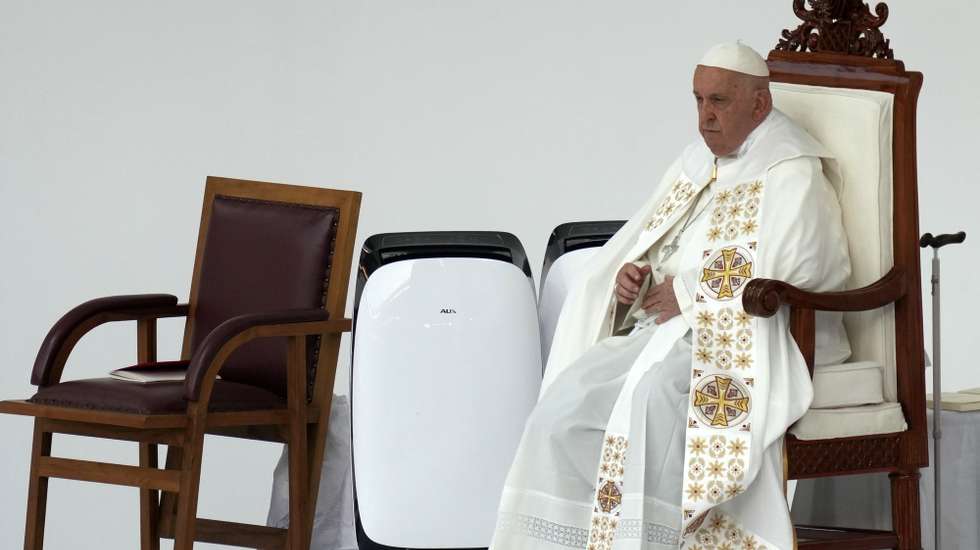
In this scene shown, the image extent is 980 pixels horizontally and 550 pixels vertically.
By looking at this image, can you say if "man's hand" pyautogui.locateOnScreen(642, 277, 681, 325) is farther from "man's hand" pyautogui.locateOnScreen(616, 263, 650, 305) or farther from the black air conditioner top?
the black air conditioner top

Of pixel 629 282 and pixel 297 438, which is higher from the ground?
pixel 629 282

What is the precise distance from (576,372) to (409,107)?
3148 mm

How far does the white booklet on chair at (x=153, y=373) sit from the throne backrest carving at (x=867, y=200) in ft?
5.75

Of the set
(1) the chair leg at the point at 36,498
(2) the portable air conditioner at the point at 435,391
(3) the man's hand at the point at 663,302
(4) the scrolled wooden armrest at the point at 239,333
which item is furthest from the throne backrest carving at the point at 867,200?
(1) the chair leg at the point at 36,498

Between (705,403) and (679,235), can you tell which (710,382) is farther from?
(679,235)

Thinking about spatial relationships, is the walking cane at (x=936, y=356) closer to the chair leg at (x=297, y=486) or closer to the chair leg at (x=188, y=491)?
the chair leg at (x=297, y=486)

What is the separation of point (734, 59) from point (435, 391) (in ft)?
3.82

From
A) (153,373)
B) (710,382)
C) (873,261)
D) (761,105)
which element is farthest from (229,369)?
(873,261)

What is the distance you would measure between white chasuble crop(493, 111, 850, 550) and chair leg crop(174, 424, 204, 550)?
903 millimetres

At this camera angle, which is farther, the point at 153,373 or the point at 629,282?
the point at 153,373

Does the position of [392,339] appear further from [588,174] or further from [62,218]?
[62,218]

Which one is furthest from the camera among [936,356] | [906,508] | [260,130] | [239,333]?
[260,130]

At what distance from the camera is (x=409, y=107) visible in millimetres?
6344

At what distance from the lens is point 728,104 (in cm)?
343
